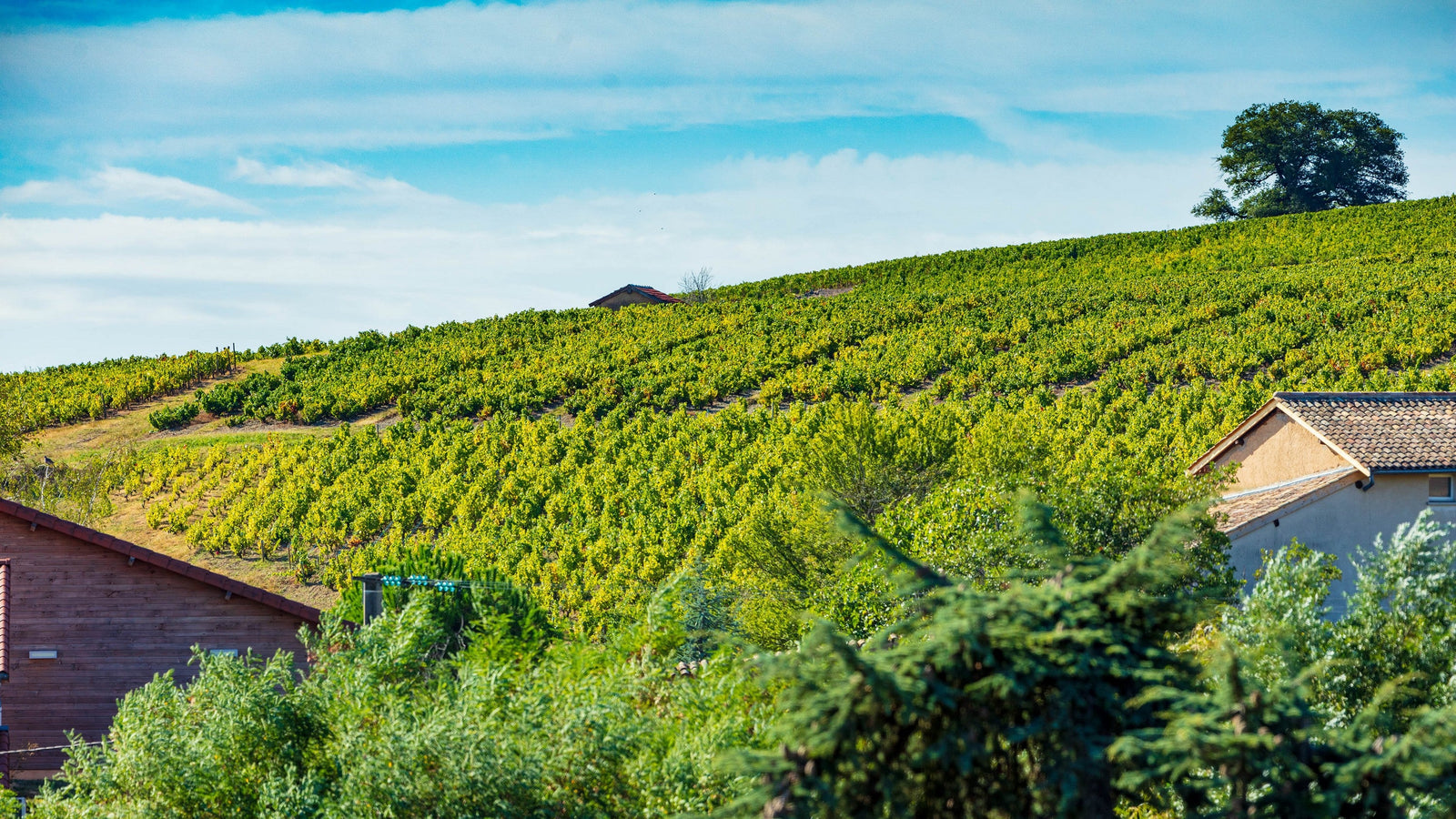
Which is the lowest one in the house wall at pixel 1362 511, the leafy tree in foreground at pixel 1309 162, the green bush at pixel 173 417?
the house wall at pixel 1362 511

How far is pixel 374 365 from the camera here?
189ft

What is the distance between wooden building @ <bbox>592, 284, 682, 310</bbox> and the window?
181 ft

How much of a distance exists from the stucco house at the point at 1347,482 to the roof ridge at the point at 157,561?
1556 cm

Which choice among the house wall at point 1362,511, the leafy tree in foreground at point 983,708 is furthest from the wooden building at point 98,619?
the house wall at point 1362,511

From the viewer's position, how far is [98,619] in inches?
746

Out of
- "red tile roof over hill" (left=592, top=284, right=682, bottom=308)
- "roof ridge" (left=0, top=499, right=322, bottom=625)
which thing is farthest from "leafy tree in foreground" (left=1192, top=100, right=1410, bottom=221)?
"roof ridge" (left=0, top=499, right=322, bottom=625)

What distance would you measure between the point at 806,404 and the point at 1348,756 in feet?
128

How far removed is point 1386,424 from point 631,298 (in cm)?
5593

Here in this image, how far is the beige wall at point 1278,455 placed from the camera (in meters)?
23.1

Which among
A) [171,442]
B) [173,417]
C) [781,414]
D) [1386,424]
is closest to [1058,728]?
[1386,424]

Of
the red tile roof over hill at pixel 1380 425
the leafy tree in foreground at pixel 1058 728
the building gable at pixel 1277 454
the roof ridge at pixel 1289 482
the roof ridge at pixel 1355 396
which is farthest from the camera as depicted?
the roof ridge at pixel 1355 396

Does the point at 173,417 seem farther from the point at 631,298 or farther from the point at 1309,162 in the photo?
the point at 1309,162

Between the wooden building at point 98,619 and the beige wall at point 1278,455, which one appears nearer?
the wooden building at point 98,619

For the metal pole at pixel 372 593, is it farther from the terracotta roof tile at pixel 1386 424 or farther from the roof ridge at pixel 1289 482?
the terracotta roof tile at pixel 1386 424
